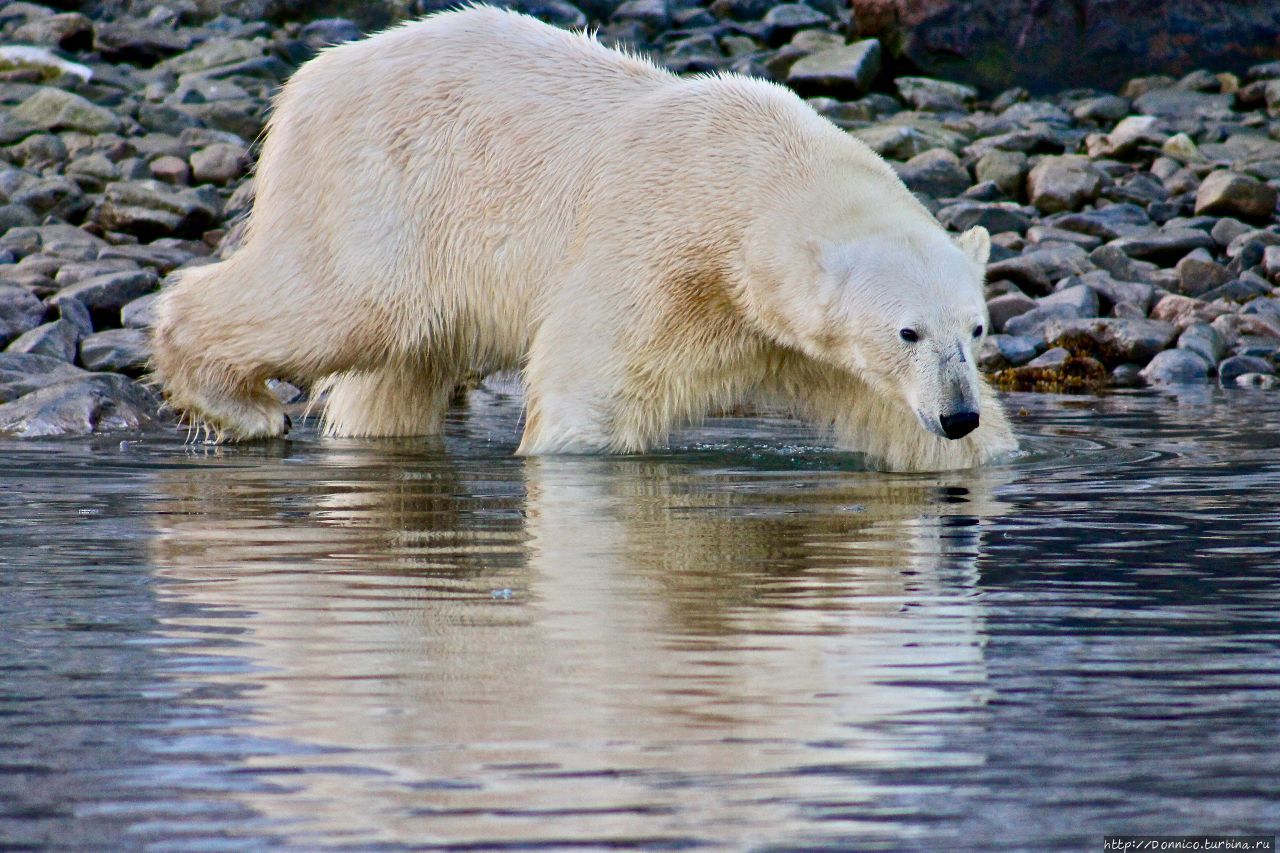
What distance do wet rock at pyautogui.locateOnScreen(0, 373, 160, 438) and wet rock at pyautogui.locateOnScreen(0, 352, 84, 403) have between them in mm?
225

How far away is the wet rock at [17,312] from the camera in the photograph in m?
9.94

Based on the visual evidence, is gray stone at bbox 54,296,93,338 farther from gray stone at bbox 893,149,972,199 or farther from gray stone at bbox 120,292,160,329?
gray stone at bbox 893,149,972,199

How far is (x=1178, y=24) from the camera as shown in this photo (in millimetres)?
18578

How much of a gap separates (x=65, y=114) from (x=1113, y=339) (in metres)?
8.86

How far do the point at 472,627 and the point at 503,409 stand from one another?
20.4 feet

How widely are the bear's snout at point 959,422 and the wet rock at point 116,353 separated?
4962 mm

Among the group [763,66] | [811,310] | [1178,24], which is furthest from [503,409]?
[1178,24]

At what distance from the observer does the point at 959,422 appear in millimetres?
5930

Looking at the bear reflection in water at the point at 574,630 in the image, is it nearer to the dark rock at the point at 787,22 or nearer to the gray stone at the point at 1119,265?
the gray stone at the point at 1119,265

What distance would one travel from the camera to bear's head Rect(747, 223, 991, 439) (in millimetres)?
6035

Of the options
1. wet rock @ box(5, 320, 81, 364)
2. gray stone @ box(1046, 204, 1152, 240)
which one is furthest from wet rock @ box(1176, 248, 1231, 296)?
wet rock @ box(5, 320, 81, 364)

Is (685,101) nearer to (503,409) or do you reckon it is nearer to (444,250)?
(444,250)

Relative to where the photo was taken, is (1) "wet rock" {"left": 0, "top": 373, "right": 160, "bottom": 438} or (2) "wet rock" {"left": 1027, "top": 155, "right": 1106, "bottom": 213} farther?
(2) "wet rock" {"left": 1027, "top": 155, "right": 1106, "bottom": 213}

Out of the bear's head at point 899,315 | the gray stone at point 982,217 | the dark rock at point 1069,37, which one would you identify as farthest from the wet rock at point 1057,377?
the dark rock at point 1069,37
